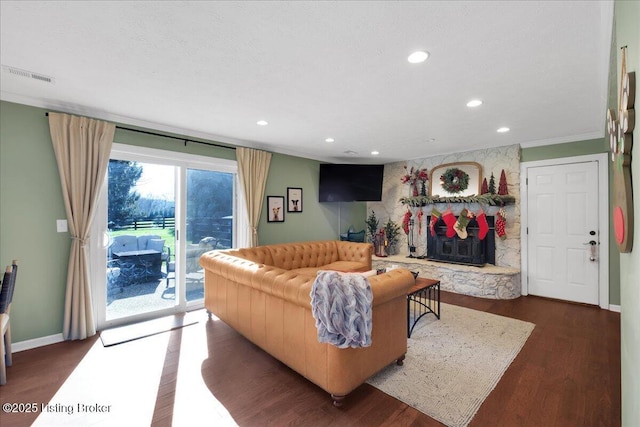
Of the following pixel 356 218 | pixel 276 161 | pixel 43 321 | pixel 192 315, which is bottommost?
pixel 192 315

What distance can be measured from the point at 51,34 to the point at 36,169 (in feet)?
5.83

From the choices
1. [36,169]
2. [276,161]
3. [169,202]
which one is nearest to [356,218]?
[276,161]

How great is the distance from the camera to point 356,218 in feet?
22.4

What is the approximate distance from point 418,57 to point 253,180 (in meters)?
3.21

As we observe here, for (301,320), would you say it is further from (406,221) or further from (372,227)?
(372,227)

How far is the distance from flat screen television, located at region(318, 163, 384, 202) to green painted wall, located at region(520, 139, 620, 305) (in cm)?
258

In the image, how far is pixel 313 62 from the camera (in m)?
2.20

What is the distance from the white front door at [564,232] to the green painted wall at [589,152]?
0.48 ft

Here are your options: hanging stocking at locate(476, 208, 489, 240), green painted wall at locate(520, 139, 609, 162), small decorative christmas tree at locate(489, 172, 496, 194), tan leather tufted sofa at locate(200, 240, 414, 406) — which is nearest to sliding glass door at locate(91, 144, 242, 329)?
tan leather tufted sofa at locate(200, 240, 414, 406)

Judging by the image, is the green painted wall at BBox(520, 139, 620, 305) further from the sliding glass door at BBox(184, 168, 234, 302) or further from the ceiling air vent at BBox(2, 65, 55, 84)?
the ceiling air vent at BBox(2, 65, 55, 84)

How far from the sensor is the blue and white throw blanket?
187 centimetres

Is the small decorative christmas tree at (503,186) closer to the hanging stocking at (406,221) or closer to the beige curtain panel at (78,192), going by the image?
the hanging stocking at (406,221)

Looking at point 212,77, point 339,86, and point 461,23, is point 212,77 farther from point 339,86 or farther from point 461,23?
point 461,23

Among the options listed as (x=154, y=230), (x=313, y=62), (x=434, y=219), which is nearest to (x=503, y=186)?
(x=434, y=219)
